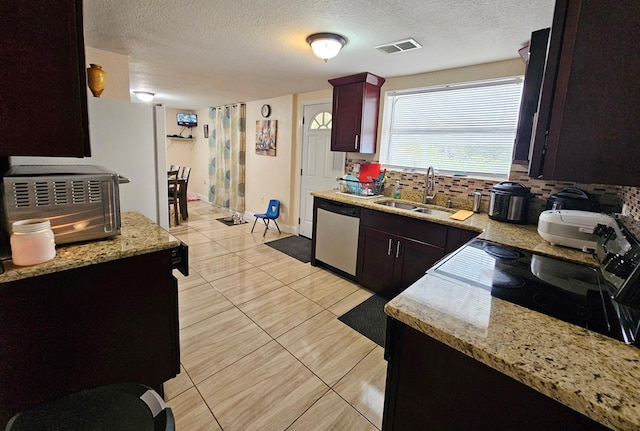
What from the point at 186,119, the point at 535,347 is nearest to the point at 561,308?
the point at 535,347

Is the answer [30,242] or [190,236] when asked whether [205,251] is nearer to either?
[190,236]

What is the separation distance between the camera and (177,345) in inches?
62.6

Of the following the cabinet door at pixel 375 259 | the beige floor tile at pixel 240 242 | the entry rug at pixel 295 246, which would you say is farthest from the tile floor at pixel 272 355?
the beige floor tile at pixel 240 242

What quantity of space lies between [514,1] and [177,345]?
105 inches

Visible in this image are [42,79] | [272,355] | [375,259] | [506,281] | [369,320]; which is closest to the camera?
[42,79]

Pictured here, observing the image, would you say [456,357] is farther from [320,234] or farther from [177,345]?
[320,234]

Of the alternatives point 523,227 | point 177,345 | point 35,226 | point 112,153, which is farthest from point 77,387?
point 523,227

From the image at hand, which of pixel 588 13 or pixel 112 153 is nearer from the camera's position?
pixel 588 13

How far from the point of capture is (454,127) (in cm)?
303

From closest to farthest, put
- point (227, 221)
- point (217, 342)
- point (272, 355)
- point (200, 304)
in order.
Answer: point (272, 355) < point (217, 342) < point (200, 304) < point (227, 221)

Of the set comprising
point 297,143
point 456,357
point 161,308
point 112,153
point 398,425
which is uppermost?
point 297,143

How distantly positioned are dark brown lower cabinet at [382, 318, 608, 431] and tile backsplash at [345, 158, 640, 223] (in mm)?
1515

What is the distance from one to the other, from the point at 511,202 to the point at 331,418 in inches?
81.2

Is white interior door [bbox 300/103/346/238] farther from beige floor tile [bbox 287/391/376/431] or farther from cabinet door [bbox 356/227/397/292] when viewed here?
beige floor tile [bbox 287/391/376/431]
